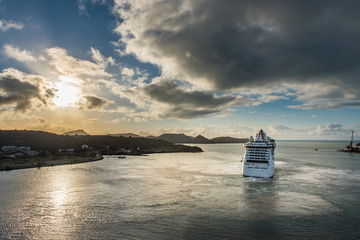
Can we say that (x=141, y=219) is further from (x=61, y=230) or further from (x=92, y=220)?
(x=61, y=230)

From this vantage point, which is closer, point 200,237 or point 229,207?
point 200,237

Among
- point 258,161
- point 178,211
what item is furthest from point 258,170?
point 178,211

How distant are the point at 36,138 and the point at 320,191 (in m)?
185

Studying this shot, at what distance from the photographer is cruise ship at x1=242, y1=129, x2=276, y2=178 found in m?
50.3

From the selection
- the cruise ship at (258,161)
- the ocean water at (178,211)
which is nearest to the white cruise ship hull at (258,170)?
the cruise ship at (258,161)

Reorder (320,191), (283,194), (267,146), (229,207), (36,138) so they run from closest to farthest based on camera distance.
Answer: (229,207) → (283,194) → (320,191) → (267,146) → (36,138)

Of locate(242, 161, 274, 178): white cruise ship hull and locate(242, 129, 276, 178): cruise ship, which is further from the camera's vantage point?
locate(242, 129, 276, 178): cruise ship

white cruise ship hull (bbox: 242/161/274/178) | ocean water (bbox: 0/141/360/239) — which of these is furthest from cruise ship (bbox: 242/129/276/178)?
ocean water (bbox: 0/141/360/239)

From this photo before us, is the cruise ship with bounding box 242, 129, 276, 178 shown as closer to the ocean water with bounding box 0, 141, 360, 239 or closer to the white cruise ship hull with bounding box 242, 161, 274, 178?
the white cruise ship hull with bounding box 242, 161, 274, 178

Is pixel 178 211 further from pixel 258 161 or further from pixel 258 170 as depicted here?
pixel 258 161

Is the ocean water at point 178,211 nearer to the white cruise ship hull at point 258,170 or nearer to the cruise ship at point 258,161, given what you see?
the white cruise ship hull at point 258,170

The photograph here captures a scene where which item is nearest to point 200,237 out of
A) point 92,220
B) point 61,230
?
point 92,220

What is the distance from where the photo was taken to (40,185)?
42.6 metres

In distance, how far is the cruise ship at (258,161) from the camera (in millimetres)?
50312
